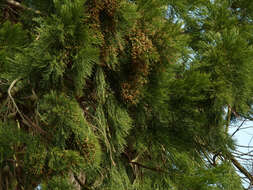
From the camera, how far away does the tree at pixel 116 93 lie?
148cm

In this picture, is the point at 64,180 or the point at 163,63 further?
the point at 163,63

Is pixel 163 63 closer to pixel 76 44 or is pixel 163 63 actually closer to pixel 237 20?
pixel 76 44

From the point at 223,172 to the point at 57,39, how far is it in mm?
845

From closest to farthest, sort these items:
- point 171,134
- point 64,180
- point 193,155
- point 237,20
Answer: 1. point 64,180
2. point 171,134
3. point 193,155
4. point 237,20

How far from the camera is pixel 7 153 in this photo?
1.51 metres

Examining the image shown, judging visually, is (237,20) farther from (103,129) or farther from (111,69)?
(103,129)

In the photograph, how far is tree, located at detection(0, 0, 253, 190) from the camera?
148cm

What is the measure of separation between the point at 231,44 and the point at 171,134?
0.48m

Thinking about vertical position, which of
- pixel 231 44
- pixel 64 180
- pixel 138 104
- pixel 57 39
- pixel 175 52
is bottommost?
pixel 64 180

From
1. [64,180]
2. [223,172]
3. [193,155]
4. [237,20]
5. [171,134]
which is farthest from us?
[237,20]

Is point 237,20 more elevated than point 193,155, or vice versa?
point 237,20

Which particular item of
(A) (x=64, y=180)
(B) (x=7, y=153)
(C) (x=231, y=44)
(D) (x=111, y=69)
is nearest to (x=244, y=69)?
(C) (x=231, y=44)

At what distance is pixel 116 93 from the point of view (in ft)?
5.68

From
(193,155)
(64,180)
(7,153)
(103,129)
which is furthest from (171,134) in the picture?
(7,153)
